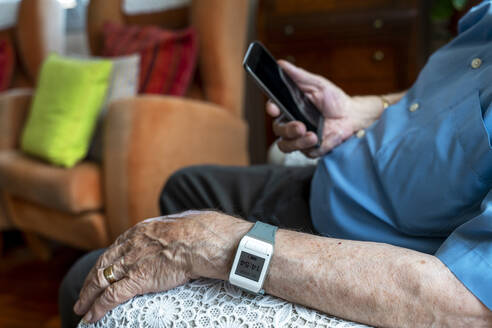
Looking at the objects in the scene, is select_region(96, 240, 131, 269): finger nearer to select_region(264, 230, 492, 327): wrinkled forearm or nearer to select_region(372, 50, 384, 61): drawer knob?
select_region(264, 230, 492, 327): wrinkled forearm

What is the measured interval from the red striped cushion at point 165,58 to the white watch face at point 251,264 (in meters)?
1.27

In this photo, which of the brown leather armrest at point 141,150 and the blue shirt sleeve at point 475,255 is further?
the brown leather armrest at point 141,150

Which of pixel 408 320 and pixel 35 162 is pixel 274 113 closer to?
pixel 408 320

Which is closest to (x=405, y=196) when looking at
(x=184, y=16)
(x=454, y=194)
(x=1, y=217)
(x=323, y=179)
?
(x=454, y=194)

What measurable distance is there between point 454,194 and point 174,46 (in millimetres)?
1392

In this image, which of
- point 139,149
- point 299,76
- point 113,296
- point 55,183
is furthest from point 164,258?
point 55,183

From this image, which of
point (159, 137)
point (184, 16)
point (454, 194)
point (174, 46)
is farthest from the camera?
point (184, 16)

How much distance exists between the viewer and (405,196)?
659 mm

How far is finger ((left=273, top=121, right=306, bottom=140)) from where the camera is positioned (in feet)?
2.73

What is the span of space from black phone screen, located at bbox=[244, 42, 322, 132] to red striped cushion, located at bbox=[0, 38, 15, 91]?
2075 mm

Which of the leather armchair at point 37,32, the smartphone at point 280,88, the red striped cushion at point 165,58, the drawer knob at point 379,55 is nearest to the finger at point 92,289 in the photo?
the smartphone at point 280,88

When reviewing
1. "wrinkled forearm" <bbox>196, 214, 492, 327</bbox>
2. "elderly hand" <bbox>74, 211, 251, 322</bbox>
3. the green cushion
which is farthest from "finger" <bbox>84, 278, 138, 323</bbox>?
the green cushion

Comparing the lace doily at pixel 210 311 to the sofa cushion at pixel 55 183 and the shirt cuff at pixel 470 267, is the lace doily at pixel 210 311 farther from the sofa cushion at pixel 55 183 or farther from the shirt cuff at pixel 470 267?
the sofa cushion at pixel 55 183

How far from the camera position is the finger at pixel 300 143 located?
857 mm
